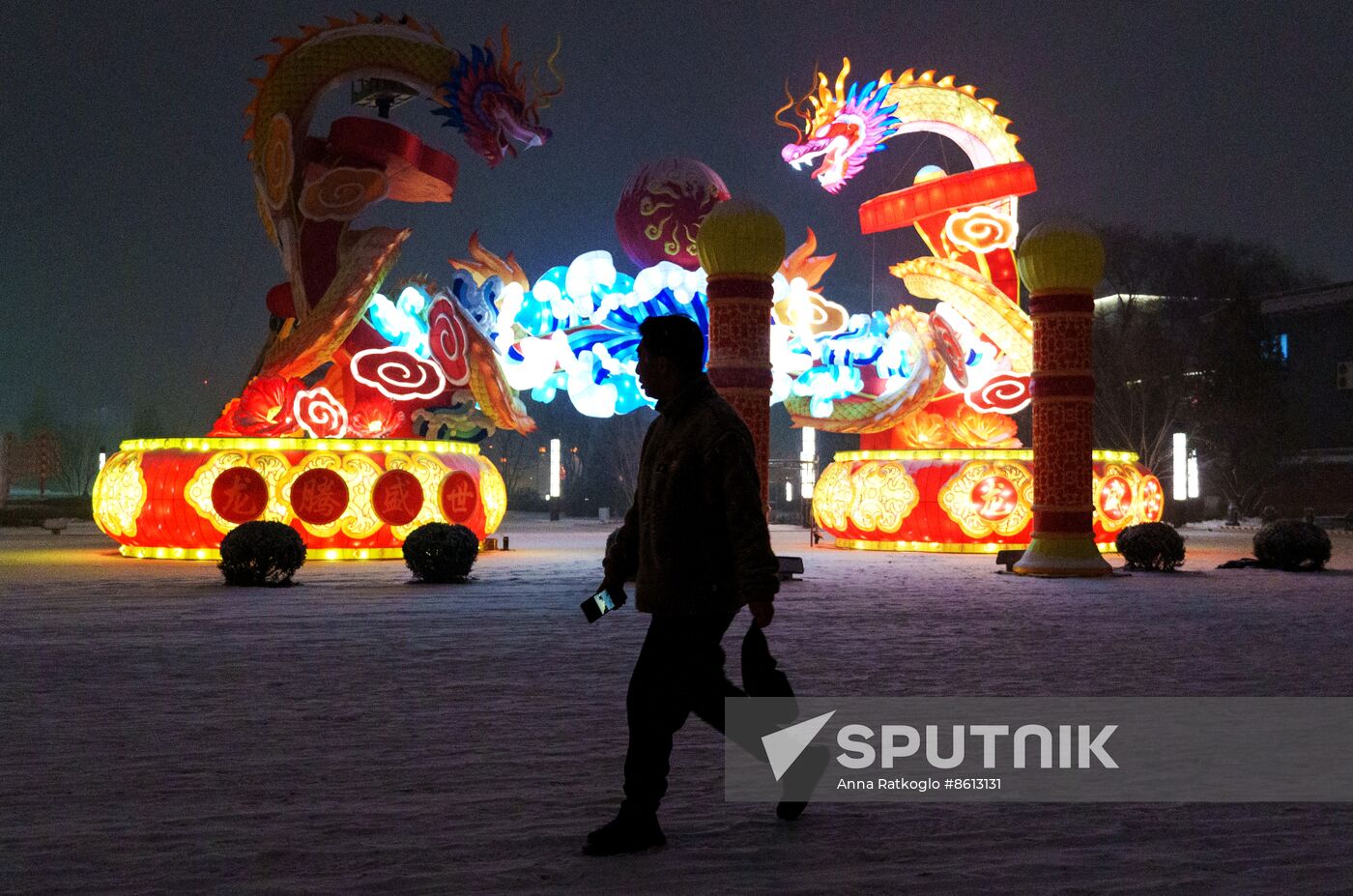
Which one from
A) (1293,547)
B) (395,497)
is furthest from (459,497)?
(1293,547)

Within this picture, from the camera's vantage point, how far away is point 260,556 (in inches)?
647

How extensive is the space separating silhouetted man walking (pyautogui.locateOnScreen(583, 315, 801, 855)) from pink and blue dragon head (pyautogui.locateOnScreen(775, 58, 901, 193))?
18341mm

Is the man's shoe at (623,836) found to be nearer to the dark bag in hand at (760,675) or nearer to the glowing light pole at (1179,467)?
the dark bag in hand at (760,675)

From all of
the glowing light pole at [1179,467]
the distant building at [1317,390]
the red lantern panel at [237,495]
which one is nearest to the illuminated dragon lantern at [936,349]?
the glowing light pole at [1179,467]

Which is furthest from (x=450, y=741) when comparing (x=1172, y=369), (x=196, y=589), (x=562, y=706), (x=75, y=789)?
(x=1172, y=369)

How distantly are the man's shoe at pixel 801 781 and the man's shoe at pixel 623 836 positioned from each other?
606 mm

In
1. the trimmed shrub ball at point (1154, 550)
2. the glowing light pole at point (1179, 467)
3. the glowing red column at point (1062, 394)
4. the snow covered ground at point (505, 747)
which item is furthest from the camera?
the glowing light pole at point (1179, 467)

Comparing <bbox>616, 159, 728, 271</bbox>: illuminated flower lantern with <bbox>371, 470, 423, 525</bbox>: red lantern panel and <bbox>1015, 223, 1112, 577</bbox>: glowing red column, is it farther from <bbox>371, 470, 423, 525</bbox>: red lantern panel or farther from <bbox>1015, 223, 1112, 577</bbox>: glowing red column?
<bbox>1015, 223, 1112, 577</bbox>: glowing red column

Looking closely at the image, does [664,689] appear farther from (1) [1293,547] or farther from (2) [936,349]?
(2) [936,349]

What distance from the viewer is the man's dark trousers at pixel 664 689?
4.82 meters

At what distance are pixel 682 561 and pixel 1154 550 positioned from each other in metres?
16.1

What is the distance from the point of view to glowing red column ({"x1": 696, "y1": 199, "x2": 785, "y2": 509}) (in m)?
17.0

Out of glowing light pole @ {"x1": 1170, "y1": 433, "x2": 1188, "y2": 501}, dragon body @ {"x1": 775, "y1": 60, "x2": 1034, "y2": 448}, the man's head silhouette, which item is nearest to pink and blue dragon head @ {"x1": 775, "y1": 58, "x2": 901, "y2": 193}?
dragon body @ {"x1": 775, "y1": 60, "x2": 1034, "y2": 448}

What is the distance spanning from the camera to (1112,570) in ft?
62.2
